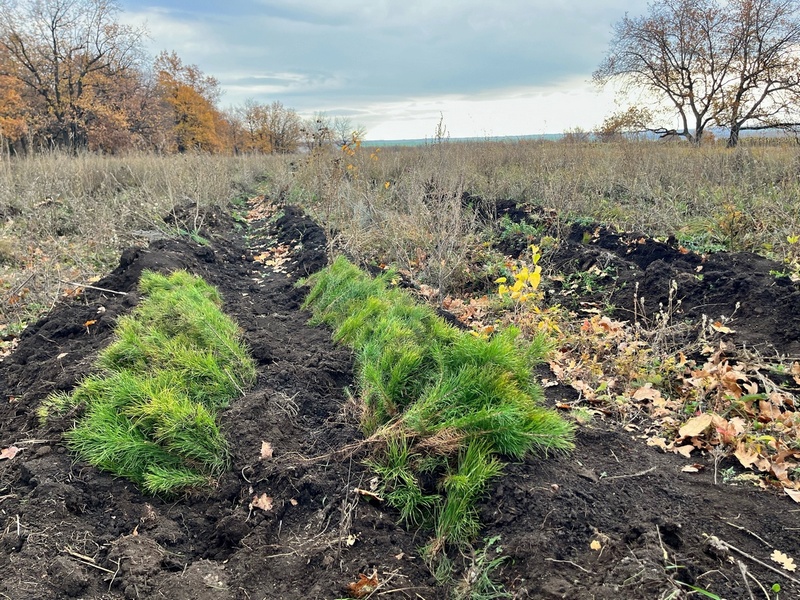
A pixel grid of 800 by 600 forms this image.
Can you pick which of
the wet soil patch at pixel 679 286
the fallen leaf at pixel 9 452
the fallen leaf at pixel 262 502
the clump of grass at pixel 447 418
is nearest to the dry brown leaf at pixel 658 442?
the clump of grass at pixel 447 418

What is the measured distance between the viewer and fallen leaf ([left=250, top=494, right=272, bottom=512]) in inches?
104

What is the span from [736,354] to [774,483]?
5.75ft

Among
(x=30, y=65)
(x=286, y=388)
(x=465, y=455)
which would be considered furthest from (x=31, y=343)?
(x=30, y=65)

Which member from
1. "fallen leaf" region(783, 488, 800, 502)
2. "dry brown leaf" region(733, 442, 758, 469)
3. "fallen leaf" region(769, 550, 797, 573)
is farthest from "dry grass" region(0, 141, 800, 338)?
"fallen leaf" region(769, 550, 797, 573)

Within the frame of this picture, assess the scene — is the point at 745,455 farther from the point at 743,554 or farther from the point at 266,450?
the point at 266,450

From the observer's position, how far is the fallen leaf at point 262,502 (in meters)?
2.65

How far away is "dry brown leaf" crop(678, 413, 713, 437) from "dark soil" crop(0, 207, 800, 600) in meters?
0.23

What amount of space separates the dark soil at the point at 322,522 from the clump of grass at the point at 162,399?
Result: 11 centimetres

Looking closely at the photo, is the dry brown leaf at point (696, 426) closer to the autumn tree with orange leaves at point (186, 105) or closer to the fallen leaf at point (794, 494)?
the fallen leaf at point (794, 494)

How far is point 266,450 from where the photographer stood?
3.00m

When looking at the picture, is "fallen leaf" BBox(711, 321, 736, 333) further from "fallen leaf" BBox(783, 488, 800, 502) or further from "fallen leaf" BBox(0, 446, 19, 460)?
"fallen leaf" BBox(0, 446, 19, 460)

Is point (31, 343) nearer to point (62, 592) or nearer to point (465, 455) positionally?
point (62, 592)

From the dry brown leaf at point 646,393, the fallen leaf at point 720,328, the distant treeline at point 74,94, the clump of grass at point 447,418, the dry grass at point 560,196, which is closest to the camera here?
the clump of grass at point 447,418

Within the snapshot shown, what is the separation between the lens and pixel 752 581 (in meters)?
1.97
